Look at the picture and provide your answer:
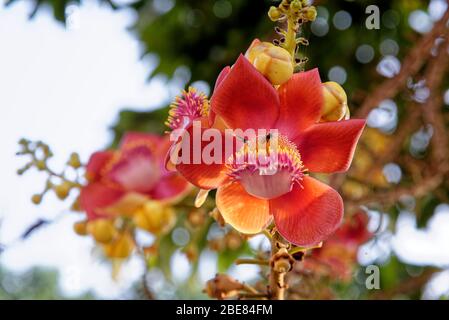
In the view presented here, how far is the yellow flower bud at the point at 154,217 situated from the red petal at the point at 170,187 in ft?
0.09

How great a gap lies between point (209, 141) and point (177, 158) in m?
0.03

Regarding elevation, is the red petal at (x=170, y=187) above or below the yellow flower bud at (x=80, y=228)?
above

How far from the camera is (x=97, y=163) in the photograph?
0.95m

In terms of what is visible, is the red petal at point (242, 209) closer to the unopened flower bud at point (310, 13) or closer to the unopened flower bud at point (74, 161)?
the unopened flower bud at point (310, 13)

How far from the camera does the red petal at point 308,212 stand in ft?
1.70

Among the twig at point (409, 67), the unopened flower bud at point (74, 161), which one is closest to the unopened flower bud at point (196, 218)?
the unopened flower bud at point (74, 161)

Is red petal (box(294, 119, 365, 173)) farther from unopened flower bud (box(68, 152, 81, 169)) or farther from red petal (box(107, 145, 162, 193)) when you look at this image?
red petal (box(107, 145, 162, 193))

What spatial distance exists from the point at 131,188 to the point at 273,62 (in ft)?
1.60

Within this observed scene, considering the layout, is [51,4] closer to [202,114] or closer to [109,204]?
[109,204]

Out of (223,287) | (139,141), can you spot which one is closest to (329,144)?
Answer: (223,287)

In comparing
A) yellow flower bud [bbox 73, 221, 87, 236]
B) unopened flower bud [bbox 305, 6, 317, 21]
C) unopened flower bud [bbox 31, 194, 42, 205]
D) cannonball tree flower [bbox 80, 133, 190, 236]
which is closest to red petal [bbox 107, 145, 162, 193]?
cannonball tree flower [bbox 80, 133, 190, 236]

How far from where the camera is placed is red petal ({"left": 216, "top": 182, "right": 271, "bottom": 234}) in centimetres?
54
